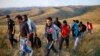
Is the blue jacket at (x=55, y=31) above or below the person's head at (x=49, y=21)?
below

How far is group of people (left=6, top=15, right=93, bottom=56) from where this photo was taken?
311 centimetres

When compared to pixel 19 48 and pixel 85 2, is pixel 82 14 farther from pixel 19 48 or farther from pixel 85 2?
pixel 19 48

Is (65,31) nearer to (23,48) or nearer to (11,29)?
(23,48)

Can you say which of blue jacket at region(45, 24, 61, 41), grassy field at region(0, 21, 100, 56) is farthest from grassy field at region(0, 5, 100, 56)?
blue jacket at region(45, 24, 61, 41)

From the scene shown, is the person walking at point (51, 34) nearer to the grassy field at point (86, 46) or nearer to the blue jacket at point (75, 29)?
the grassy field at point (86, 46)

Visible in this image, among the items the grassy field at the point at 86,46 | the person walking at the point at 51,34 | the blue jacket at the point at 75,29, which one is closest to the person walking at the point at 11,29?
the grassy field at the point at 86,46

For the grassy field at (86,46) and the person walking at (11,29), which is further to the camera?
the person walking at (11,29)

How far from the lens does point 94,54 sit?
3074mm

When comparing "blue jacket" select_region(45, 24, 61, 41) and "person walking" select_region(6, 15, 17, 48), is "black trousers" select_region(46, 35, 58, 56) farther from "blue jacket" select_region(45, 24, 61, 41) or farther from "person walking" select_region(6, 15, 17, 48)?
"person walking" select_region(6, 15, 17, 48)

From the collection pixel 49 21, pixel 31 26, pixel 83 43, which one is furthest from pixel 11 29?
pixel 83 43

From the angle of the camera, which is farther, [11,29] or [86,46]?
[11,29]

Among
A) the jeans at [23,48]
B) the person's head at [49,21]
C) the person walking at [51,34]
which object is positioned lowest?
the jeans at [23,48]

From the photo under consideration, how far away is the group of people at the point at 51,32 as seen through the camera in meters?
3.11

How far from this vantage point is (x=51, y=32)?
123 inches
